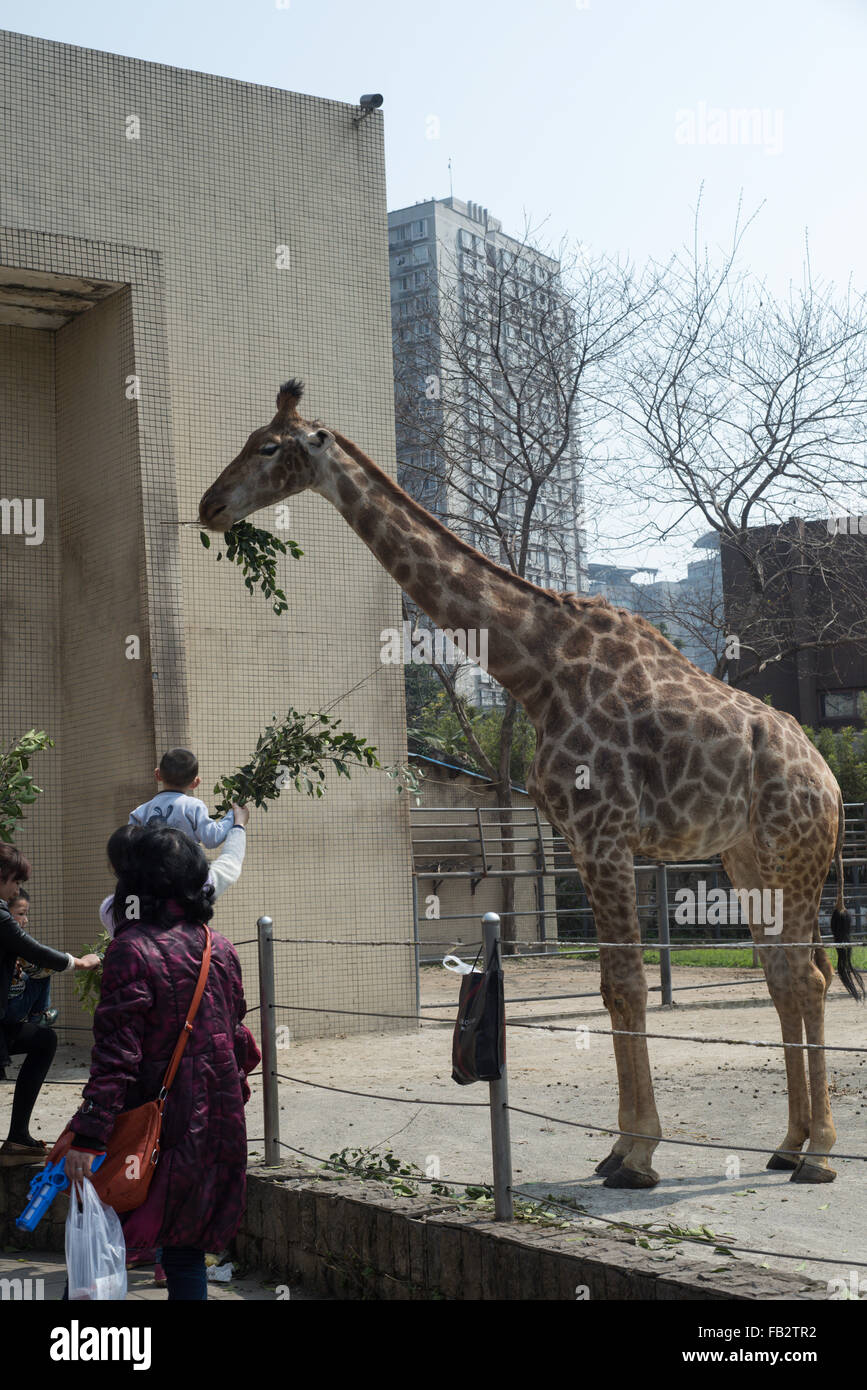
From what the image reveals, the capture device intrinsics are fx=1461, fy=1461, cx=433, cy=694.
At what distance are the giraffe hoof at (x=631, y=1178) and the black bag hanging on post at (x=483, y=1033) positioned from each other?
1.70m

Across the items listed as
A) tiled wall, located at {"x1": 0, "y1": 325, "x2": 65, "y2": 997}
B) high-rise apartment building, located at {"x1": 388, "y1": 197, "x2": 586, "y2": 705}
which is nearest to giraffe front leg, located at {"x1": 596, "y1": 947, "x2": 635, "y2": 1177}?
tiled wall, located at {"x1": 0, "y1": 325, "x2": 65, "y2": 997}

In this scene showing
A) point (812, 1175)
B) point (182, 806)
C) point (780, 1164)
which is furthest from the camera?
point (780, 1164)

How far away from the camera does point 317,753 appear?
26.5 ft

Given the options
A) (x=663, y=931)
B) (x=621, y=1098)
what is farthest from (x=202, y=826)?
(x=663, y=931)

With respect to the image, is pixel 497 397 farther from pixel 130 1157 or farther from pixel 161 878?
pixel 130 1157

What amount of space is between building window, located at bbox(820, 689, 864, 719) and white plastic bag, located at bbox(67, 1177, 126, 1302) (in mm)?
28986

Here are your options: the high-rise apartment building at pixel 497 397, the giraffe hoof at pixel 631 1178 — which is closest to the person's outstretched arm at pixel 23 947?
the giraffe hoof at pixel 631 1178

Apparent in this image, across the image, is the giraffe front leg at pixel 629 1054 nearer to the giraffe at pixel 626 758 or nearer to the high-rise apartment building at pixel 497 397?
the giraffe at pixel 626 758

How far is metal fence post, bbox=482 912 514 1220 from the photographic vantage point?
174 inches

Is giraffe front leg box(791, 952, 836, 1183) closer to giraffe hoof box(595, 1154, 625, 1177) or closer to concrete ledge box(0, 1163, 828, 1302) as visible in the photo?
giraffe hoof box(595, 1154, 625, 1177)

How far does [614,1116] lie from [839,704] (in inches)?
996

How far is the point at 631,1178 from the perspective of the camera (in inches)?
234

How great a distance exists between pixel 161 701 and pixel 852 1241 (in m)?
5.98

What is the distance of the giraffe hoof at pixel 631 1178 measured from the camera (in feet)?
19.4
